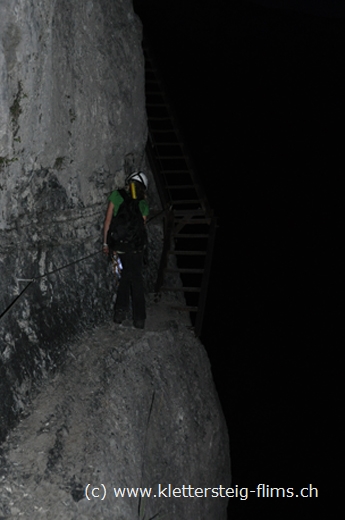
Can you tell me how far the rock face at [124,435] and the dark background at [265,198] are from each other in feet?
49.2

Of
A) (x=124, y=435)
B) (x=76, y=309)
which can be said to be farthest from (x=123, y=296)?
(x=124, y=435)

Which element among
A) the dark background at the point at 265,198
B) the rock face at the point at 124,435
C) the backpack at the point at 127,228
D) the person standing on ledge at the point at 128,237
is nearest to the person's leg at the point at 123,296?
the person standing on ledge at the point at 128,237

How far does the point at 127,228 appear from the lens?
6.55 metres

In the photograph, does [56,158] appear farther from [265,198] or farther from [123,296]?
[265,198]

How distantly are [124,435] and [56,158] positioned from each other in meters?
3.02

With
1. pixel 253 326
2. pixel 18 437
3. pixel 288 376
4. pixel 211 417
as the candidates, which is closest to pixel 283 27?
pixel 253 326

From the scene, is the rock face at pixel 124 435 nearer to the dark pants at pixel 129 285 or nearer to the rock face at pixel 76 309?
the rock face at pixel 76 309

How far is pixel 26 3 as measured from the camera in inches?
171

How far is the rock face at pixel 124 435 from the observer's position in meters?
4.27

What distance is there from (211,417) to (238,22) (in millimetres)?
20090

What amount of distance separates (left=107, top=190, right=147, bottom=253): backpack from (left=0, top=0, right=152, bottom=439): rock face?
0.31m

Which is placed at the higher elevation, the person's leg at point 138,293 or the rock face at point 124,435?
the person's leg at point 138,293

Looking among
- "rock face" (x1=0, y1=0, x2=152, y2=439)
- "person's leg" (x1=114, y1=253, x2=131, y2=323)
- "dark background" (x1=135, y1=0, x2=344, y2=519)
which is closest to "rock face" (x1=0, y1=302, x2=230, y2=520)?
"person's leg" (x1=114, y1=253, x2=131, y2=323)

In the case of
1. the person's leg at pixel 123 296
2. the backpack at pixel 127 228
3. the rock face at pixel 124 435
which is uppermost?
the backpack at pixel 127 228
